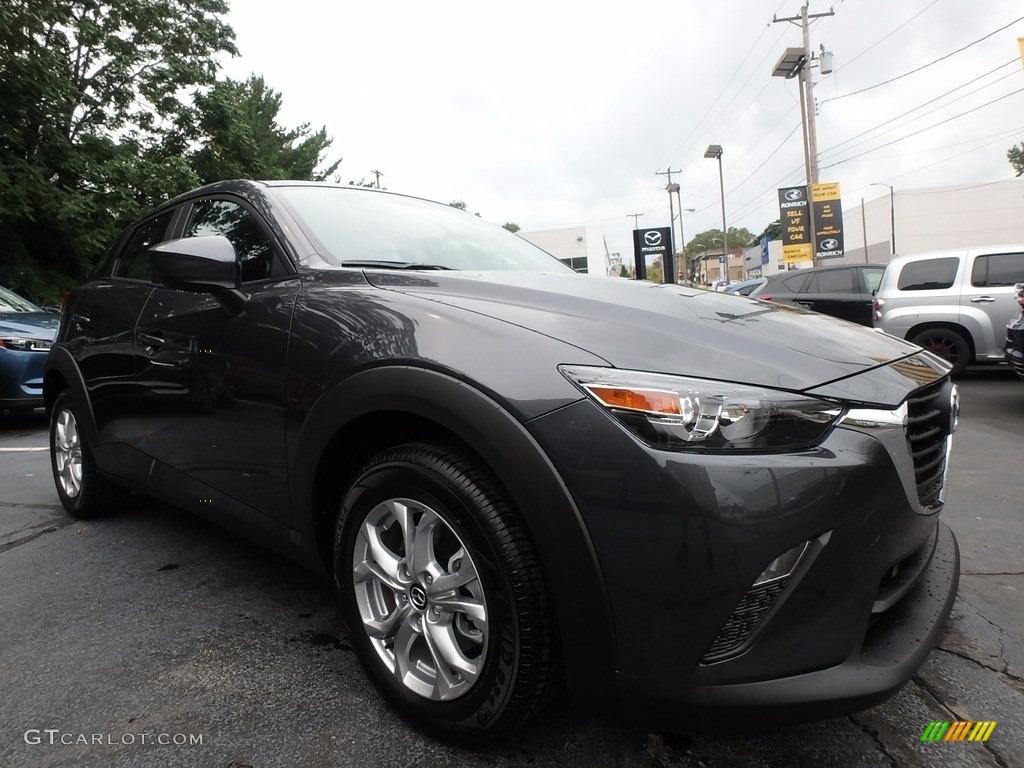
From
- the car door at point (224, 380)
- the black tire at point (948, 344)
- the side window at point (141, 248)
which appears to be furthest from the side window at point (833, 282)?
the car door at point (224, 380)

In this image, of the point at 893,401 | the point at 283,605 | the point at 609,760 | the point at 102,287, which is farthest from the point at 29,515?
the point at 893,401

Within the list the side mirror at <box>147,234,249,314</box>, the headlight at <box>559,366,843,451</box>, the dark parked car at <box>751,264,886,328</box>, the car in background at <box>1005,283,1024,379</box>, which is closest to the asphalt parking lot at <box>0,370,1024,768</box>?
the headlight at <box>559,366,843,451</box>

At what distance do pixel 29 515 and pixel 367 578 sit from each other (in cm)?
295

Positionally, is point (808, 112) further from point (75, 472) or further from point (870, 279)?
point (75, 472)

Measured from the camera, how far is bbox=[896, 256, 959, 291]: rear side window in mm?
7984

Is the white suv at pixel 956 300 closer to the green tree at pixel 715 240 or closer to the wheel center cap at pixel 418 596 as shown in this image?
the wheel center cap at pixel 418 596

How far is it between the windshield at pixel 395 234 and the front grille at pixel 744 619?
4.91 ft

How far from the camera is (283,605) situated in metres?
2.43

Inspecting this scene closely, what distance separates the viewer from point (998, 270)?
25.3 ft

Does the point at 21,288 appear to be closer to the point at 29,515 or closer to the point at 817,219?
the point at 29,515

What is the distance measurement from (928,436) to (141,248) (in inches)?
127

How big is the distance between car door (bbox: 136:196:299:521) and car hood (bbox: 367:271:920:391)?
42 cm

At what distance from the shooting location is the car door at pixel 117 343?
278 cm

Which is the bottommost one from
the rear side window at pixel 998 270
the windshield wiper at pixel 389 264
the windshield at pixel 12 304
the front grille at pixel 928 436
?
the front grille at pixel 928 436
